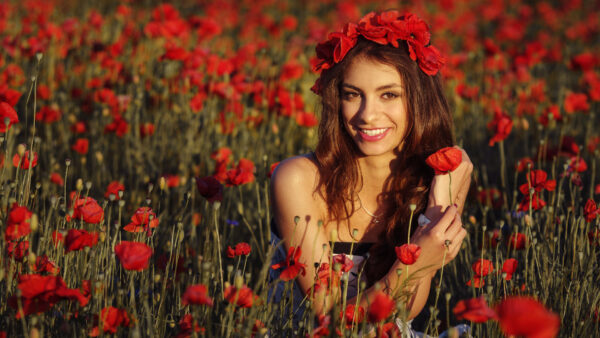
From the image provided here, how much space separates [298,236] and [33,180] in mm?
1637

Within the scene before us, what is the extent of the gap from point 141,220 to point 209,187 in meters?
0.30

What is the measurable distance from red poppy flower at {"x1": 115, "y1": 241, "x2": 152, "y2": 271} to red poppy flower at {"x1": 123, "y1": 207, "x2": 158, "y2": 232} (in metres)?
0.40

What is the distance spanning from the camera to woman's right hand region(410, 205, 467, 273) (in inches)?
83.3

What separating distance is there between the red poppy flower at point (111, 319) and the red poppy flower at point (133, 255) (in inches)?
4.7

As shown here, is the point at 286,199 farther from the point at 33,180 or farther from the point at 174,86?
the point at 174,86

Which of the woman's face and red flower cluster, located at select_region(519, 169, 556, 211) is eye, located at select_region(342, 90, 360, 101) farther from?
red flower cluster, located at select_region(519, 169, 556, 211)

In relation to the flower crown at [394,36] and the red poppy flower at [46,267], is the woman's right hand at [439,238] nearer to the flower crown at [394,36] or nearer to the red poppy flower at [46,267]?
the flower crown at [394,36]

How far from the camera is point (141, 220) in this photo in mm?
1997

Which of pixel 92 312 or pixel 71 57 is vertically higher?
pixel 71 57

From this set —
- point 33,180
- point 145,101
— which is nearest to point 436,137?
point 33,180

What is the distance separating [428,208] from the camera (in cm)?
239

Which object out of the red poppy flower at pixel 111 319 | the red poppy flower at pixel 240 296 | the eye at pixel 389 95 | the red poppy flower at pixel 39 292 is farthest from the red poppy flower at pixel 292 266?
the eye at pixel 389 95

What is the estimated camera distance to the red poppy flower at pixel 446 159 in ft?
6.91

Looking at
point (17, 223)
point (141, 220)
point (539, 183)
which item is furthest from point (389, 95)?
point (17, 223)
